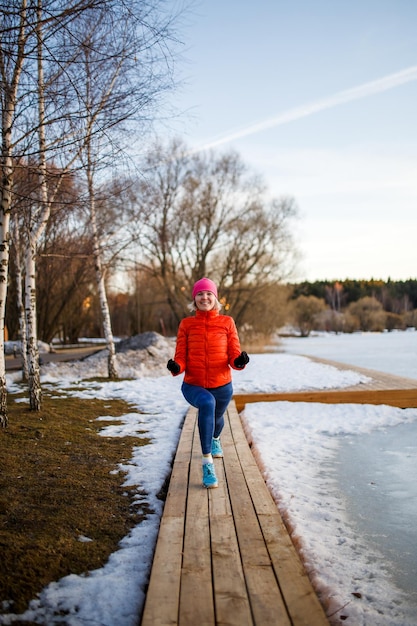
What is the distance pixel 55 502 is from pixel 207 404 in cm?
134

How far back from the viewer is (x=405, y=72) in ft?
43.7

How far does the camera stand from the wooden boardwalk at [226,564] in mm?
2033

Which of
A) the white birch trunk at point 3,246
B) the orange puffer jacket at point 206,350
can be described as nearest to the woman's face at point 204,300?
the orange puffer jacket at point 206,350

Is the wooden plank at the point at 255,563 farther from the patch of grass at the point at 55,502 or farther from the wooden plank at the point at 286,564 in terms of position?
the patch of grass at the point at 55,502

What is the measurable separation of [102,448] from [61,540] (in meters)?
2.29

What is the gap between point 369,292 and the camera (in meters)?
86.8

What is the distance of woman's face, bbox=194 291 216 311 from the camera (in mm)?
4145

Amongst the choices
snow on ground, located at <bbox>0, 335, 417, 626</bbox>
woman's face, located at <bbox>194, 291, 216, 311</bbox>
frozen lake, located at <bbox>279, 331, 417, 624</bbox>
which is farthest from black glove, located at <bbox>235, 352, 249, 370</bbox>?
frozen lake, located at <bbox>279, 331, 417, 624</bbox>

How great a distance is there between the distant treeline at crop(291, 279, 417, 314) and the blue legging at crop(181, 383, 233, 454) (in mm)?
77325

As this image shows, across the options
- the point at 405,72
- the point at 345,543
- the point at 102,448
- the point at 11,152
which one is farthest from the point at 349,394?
the point at 405,72

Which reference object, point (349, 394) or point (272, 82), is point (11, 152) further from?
point (272, 82)

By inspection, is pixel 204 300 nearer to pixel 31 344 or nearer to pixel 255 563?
pixel 255 563

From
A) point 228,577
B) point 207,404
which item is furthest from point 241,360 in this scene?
point 228,577

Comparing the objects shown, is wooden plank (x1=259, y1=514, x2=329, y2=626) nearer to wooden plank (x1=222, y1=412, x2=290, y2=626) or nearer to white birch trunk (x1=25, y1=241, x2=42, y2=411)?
wooden plank (x1=222, y1=412, x2=290, y2=626)
